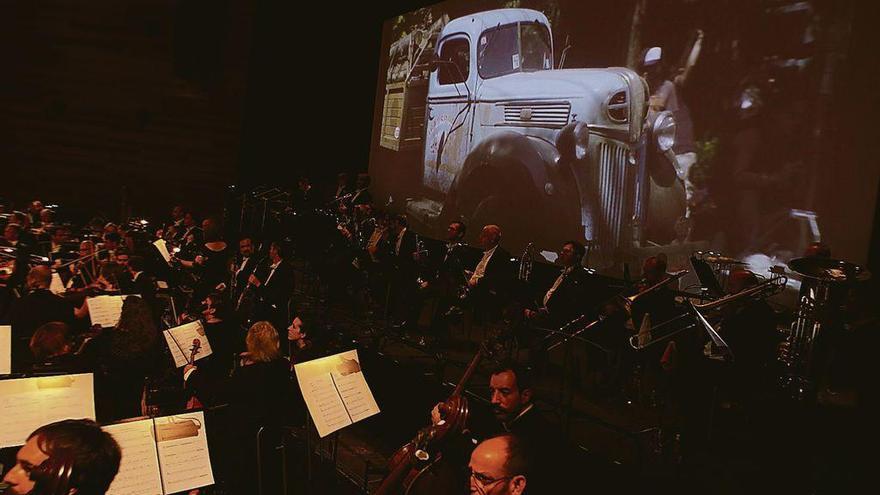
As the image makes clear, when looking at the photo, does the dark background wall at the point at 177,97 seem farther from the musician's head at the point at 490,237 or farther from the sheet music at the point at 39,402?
the sheet music at the point at 39,402

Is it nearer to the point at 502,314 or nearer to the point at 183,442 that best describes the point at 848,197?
the point at 502,314

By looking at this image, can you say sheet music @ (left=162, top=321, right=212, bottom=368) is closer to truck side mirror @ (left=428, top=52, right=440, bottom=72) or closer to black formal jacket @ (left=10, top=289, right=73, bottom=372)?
black formal jacket @ (left=10, top=289, right=73, bottom=372)

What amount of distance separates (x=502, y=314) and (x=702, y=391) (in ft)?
7.54

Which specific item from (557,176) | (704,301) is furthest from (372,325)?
(704,301)

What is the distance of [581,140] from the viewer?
9.35 m

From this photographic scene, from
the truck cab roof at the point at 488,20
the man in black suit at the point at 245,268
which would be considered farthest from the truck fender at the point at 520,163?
the man in black suit at the point at 245,268

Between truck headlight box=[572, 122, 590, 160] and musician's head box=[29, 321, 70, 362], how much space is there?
667 cm

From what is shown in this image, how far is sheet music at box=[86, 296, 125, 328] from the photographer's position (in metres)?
6.79

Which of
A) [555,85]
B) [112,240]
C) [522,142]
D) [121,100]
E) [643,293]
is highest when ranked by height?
[555,85]

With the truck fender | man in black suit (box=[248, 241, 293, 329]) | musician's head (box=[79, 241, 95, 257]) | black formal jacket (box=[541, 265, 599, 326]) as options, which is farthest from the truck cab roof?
musician's head (box=[79, 241, 95, 257])

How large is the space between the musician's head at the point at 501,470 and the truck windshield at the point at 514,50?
8.05 meters

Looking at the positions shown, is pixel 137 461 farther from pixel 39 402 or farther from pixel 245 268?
pixel 245 268

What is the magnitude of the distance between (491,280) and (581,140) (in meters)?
2.73

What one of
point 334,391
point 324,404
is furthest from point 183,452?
point 334,391
